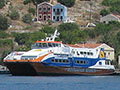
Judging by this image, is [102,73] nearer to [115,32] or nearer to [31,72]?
[31,72]

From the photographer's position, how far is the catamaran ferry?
126 m

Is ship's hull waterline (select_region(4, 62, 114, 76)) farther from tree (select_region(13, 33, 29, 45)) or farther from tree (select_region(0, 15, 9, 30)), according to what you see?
tree (select_region(0, 15, 9, 30))

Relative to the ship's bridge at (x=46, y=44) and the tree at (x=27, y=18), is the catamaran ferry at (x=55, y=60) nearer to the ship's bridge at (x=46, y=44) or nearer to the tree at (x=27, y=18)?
the ship's bridge at (x=46, y=44)

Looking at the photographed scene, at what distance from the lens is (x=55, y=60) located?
129 meters

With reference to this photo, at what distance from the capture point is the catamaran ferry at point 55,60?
12644 cm

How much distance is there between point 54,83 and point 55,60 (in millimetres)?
17146

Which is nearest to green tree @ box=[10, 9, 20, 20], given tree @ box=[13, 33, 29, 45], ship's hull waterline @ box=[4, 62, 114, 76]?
tree @ box=[13, 33, 29, 45]

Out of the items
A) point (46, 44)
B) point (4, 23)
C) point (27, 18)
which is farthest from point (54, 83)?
point (27, 18)

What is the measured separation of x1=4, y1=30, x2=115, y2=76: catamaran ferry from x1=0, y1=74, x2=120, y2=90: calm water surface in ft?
→ 9.65

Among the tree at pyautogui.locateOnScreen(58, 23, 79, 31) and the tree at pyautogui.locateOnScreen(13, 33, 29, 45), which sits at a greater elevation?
the tree at pyautogui.locateOnScreen(58, 23, 79, 31)

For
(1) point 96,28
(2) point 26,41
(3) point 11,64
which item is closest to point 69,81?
(3) point 11,64

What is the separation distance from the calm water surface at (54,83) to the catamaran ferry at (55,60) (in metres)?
2.94

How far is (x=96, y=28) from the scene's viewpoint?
192 meters

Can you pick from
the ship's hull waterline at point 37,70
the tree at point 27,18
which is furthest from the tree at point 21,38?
the ship's hull waterline at point 37,70
